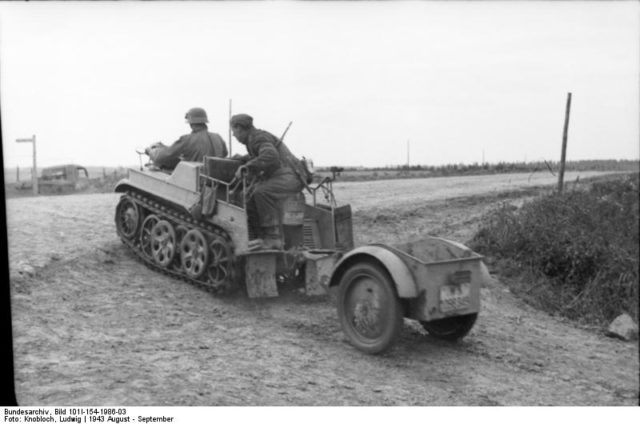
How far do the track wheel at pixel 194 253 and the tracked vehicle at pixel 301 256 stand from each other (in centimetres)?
1

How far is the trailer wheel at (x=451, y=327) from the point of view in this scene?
7.09 meters

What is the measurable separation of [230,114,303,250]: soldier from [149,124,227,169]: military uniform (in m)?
0.86

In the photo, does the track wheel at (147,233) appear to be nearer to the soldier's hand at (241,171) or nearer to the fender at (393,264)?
the soldier's hand at (241,171)

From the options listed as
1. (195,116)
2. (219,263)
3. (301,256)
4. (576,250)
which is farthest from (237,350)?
(576,250)

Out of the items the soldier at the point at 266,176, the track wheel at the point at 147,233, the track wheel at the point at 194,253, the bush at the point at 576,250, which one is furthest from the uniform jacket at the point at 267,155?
the bush at the point at 576,250

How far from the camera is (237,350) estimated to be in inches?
265

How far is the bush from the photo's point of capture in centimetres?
895

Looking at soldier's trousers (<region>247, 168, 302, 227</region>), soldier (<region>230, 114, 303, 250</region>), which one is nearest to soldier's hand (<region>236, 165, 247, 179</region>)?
soldier (<region>230, 114, 303, 250</region>)

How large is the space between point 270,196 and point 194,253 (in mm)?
1248

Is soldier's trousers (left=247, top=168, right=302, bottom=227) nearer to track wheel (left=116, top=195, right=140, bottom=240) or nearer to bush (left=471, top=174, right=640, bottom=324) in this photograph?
track wheel (left=116, top=195, right=140, bottom=240)

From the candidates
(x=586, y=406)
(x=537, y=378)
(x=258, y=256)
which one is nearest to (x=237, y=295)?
(x=258, y=256)

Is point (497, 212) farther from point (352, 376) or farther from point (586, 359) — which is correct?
point (352, 376)

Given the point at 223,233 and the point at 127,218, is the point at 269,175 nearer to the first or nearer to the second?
the point at 223,233

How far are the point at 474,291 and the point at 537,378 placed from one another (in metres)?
0.96
